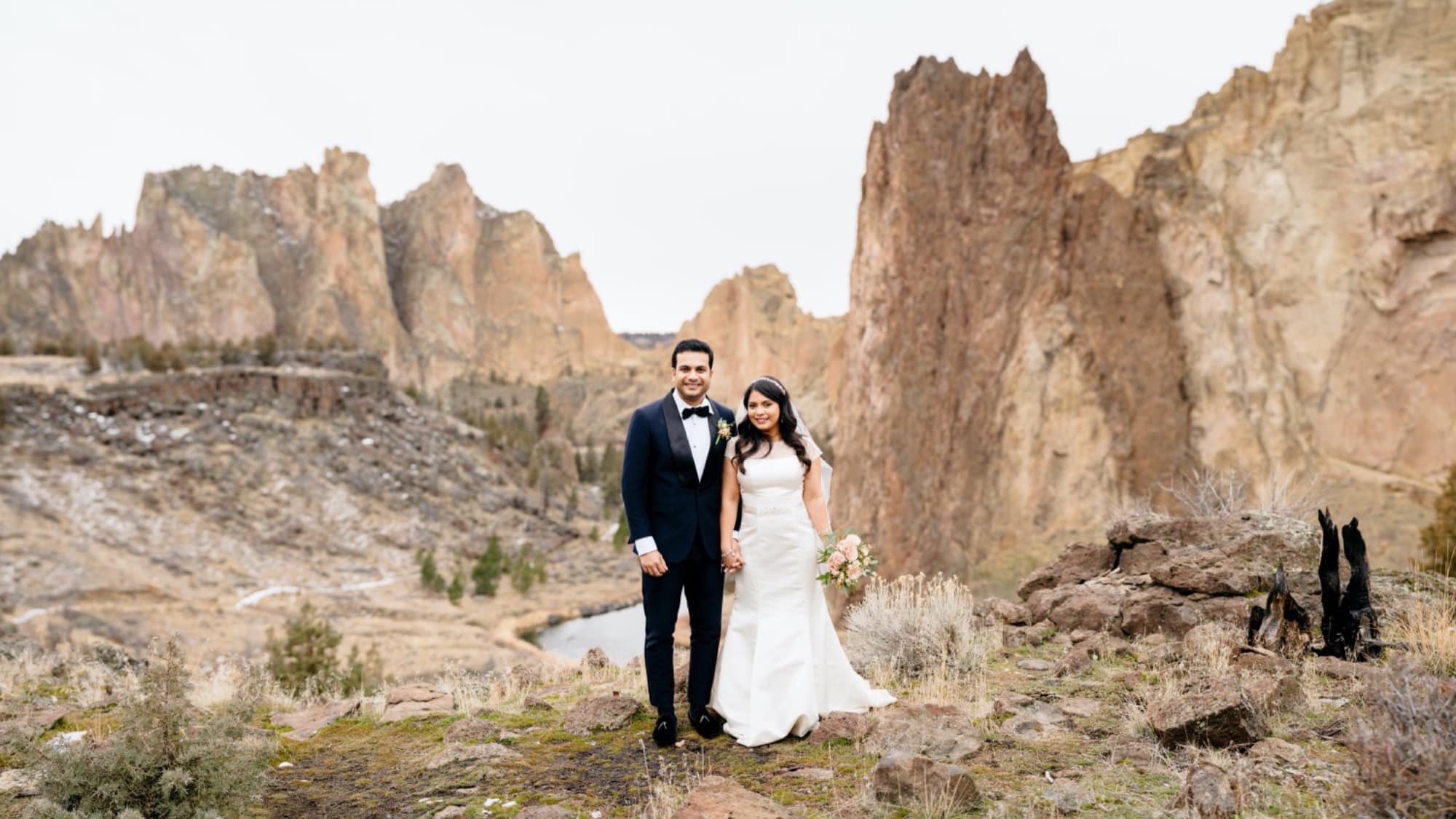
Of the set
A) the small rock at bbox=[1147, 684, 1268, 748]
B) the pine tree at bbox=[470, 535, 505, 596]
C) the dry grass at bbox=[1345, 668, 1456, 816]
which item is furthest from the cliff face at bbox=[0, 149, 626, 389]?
the dry grass at bbox=[1345, 668, 1456, 816]

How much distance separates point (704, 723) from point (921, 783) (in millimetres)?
1786

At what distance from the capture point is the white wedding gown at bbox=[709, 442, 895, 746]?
512cm

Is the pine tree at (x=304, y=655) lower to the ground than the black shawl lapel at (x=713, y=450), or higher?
lower

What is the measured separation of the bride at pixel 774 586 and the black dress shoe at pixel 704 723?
69 millimetres

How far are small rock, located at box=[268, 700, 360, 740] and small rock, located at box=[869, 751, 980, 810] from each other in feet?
13.4

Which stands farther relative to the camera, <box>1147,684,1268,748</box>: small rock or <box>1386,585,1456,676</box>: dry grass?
<box>1386,585,1456,676</box>: dry grass

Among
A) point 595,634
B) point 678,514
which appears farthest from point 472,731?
point 595,634

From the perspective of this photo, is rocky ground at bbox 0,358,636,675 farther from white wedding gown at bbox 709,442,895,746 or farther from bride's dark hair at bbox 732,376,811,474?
bride's dark hair at bbox 732,376,811,474

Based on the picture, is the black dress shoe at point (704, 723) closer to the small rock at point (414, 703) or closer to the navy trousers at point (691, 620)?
the navy trousers at point (691, 620)

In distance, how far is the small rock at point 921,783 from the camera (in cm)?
365

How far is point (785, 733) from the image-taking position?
496 centimetres

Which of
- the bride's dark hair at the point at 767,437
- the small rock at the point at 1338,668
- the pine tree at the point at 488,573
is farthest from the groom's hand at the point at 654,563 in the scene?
the pine tree at the point at 488,573

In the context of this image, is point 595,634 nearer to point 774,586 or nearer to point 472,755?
point 472,755

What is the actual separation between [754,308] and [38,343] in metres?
79.4
